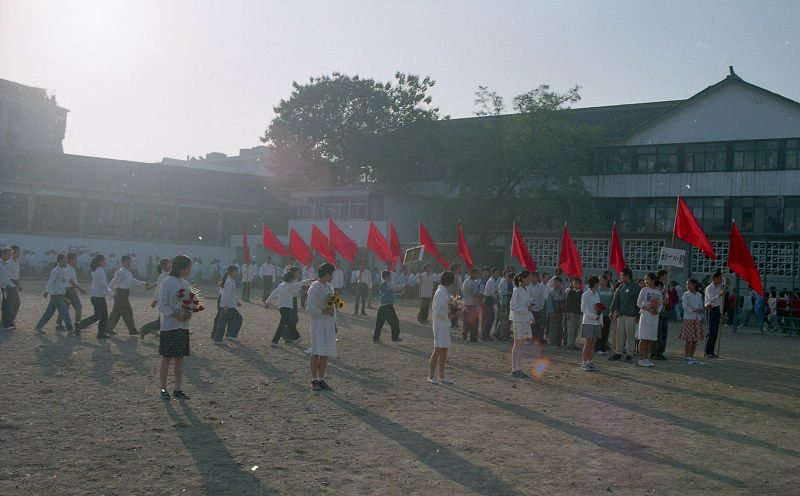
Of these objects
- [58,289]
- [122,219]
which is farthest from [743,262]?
[122,219]

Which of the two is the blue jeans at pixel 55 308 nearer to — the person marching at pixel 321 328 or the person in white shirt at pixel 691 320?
the person marching at pixel 321 328

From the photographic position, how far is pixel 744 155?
1324 inches

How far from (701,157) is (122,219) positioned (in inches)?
1387

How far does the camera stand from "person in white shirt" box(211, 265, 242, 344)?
1305 centimetres

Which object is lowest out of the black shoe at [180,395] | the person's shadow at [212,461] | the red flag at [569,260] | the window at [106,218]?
the person's shadow at [212,461]

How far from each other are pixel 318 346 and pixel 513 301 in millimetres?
3627

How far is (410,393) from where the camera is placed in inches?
352

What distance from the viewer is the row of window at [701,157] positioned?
32875 mm

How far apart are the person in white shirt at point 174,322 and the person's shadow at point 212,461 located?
0.80 metres

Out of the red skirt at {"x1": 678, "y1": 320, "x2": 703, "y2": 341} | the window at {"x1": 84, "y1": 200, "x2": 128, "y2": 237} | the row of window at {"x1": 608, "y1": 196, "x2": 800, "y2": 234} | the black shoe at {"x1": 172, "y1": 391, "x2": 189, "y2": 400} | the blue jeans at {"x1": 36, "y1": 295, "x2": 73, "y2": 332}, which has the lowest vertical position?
the black shoe at {"x1": 172, "y1": 391, "x2": 189, "y2": 400}

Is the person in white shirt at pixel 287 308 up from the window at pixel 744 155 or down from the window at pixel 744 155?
down

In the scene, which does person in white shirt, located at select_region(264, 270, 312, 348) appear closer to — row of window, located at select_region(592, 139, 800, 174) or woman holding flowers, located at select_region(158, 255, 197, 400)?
woman holding flowers, located at select_region(158, 255, 197, 400)

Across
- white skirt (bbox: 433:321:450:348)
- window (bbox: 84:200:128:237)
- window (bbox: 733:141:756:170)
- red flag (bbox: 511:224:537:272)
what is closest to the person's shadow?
white skirt (bbox: 433:321:450:348)

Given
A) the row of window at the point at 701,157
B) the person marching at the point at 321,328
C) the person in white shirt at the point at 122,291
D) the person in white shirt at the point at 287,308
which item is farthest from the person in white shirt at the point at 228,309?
the row of window at the point at 701,157
